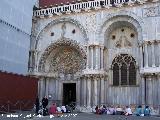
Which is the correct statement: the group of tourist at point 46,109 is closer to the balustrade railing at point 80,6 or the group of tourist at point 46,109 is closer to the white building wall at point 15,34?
the white building wall at point 15,34

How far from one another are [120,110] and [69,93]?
698 cm

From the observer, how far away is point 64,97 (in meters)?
29.7

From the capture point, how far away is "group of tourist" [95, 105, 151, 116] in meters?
23.6

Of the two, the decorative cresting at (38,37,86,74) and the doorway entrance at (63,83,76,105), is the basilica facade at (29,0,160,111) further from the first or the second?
the doorway entrance at (63,83,76,105)

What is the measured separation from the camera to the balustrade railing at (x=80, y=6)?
26297 millimetres

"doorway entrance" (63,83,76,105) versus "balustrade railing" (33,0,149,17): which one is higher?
"balustrade railing" (33,0,149,17)

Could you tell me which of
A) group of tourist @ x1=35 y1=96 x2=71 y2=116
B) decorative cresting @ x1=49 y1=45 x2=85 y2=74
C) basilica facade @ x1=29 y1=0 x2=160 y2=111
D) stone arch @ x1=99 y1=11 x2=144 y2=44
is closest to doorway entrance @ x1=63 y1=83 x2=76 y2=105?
basilica facade @ x1=29 y1=0 x2=160 y2=111

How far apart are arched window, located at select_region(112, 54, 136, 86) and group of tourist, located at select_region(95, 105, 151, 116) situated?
7.87ft

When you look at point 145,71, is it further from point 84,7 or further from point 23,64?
point 23,64

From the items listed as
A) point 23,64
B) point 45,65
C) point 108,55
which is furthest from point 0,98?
point 108,55

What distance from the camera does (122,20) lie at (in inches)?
1038

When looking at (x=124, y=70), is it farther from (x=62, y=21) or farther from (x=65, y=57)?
(x=62, y=21)

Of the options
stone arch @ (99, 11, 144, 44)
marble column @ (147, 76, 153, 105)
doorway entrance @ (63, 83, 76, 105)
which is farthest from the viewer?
doorway entrance @ (63, 83, 76, 105)

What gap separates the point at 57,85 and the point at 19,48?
5.16 metres
